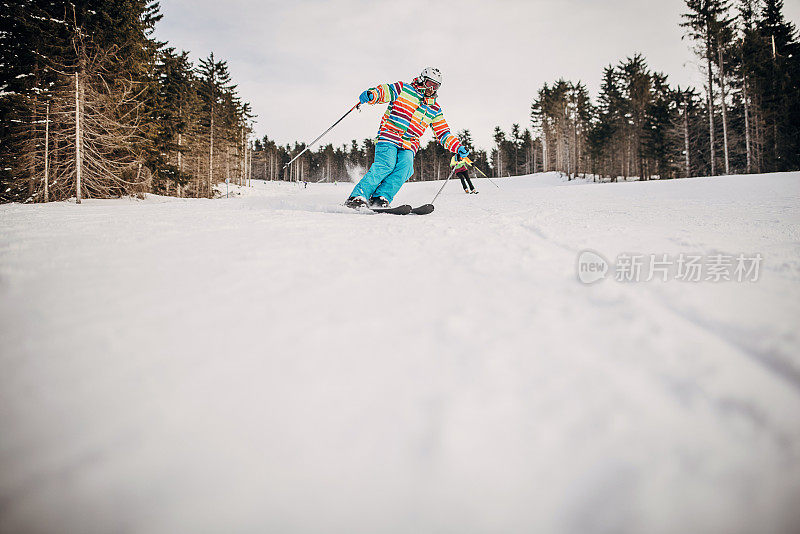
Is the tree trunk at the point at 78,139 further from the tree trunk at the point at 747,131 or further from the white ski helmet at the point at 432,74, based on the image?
the tree trunk at the point at 747,131

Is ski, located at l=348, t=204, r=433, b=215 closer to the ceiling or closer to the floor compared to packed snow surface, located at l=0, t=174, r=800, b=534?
closer to the ceiling

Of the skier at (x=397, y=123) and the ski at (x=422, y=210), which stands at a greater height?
the skier at (x=397, y=123)

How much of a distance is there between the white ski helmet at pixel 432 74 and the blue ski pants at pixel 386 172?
3.32ft

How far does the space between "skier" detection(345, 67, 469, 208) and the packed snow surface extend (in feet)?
11.0

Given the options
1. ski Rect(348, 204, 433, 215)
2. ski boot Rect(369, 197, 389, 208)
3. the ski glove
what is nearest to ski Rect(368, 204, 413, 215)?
ski Rect(348, 204, 433, 215)

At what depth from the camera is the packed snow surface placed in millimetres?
618

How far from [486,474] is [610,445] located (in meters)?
0.29

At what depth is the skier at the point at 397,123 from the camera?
447cm

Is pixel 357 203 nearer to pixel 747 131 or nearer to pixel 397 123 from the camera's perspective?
pixel 397 123

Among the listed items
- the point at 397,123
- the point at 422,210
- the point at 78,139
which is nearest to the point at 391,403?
the point at 422,210

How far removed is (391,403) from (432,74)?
481 centimetres

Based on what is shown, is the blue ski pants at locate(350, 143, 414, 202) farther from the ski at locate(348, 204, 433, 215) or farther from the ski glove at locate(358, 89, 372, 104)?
the ski glove at locate(358, 89, 372, 104)

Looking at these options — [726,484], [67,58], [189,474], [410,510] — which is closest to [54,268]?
[189,474]

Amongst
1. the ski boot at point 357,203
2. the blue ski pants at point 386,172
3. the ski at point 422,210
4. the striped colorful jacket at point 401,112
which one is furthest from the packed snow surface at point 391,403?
the striped colorful jacket at point 401,112
